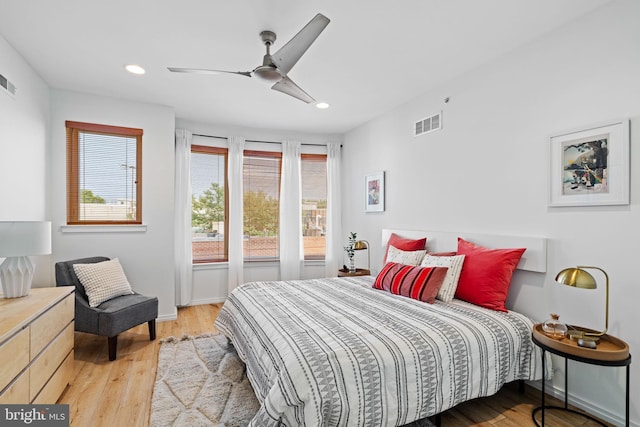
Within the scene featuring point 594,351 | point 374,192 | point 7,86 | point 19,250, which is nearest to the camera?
point 594,351

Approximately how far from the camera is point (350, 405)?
5.37 ft

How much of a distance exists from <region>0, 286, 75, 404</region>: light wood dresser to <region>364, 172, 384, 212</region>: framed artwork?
3380mm

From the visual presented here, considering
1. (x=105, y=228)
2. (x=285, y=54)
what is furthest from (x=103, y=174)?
(x=285, y=54)

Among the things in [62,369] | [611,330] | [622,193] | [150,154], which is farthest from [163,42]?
[611,330]

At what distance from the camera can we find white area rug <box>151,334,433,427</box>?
213 centimetres

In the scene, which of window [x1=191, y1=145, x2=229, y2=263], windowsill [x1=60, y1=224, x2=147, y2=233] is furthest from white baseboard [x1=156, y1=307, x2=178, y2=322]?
windowsill [x1=60, y1=224, x2=147, y2=233]

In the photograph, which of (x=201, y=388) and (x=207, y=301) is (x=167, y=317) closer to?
(x=207, y=301)

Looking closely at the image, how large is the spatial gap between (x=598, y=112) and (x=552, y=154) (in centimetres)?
36

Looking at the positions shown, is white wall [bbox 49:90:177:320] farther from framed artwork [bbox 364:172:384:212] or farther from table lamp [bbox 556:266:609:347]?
table lamp [bbox 556:266:609:347]

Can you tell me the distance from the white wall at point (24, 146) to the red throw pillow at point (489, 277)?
3.68 metres

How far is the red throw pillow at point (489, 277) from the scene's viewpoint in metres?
2.54

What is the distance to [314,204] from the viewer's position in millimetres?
5391

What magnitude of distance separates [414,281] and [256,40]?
7.56 feet

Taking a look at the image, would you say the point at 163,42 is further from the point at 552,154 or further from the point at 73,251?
the point at 552,154
